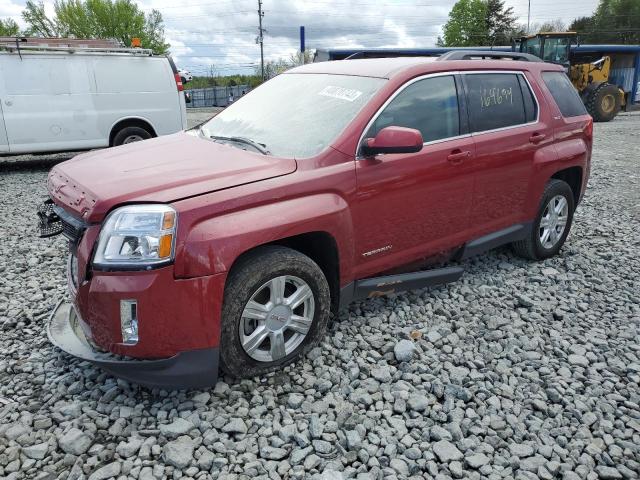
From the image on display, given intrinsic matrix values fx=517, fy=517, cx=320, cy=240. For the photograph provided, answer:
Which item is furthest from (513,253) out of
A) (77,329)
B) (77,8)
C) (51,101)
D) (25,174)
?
(77,8)

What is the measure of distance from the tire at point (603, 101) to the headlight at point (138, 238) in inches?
777

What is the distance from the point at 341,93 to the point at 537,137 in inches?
74.8

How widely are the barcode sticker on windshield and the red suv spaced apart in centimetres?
1

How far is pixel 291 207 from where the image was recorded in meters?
2.81

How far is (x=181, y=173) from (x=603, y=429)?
255cm

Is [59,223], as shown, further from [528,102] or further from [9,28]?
[9,28]

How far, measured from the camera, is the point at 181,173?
2.78 metres

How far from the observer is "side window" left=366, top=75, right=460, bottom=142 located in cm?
335

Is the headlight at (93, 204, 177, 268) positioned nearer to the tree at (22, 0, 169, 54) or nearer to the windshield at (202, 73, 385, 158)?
the windshield at (202, 73, 385, 158)

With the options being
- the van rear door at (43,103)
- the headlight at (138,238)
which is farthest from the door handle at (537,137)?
the van rear door at (43,103)

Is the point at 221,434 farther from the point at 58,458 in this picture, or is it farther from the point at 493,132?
the point at 493,132

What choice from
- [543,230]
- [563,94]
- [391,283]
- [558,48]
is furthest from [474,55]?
[558,48]

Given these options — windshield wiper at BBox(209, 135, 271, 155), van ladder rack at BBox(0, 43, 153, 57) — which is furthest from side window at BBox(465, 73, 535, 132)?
van ladder rack at BBox(0, 43, 153, 57)

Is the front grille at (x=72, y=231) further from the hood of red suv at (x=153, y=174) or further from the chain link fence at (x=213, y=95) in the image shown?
the chain link fence at (x=213, y=95)
